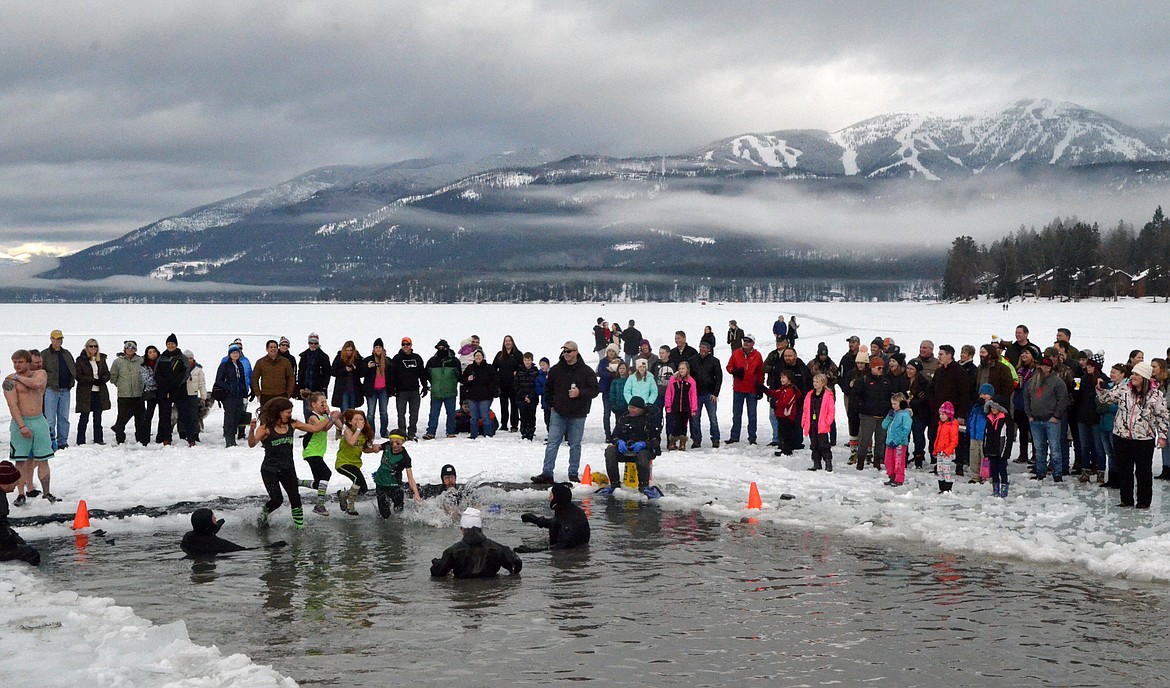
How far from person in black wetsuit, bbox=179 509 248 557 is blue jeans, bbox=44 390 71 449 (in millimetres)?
7847

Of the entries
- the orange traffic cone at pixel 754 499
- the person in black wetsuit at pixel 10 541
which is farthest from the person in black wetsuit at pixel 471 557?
the orange traffic cone at pixel 754 499

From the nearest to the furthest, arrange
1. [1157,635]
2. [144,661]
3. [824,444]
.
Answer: [144,661] → [1157,635] → [824,444]

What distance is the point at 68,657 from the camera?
7336mm

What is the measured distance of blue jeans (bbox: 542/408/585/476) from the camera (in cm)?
1550

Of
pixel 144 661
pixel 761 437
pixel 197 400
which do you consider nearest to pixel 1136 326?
pixel 761 437

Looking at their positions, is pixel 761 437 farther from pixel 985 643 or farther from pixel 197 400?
pixel 985 643

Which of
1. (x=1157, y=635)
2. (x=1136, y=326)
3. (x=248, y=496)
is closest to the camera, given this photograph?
(x=1157, y=635)

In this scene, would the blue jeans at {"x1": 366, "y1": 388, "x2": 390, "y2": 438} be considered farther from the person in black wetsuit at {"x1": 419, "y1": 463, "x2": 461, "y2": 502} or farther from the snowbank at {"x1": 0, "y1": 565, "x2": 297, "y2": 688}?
the snowbank at {"x1": 0, "y1": 565, "x2": 297, "y2": 688}

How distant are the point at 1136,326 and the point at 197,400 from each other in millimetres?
47907

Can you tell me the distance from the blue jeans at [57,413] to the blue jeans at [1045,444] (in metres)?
15.5

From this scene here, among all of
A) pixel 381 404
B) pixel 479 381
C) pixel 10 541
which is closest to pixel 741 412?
pixel 479 381

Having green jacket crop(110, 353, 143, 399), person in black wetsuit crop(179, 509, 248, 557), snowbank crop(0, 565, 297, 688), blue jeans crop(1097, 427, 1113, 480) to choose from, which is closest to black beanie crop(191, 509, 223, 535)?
person in black wetsuit crop(179, 509, 248, 557)

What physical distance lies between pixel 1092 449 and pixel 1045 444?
0.65m

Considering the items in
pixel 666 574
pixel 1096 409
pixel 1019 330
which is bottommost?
pixel 666 574
